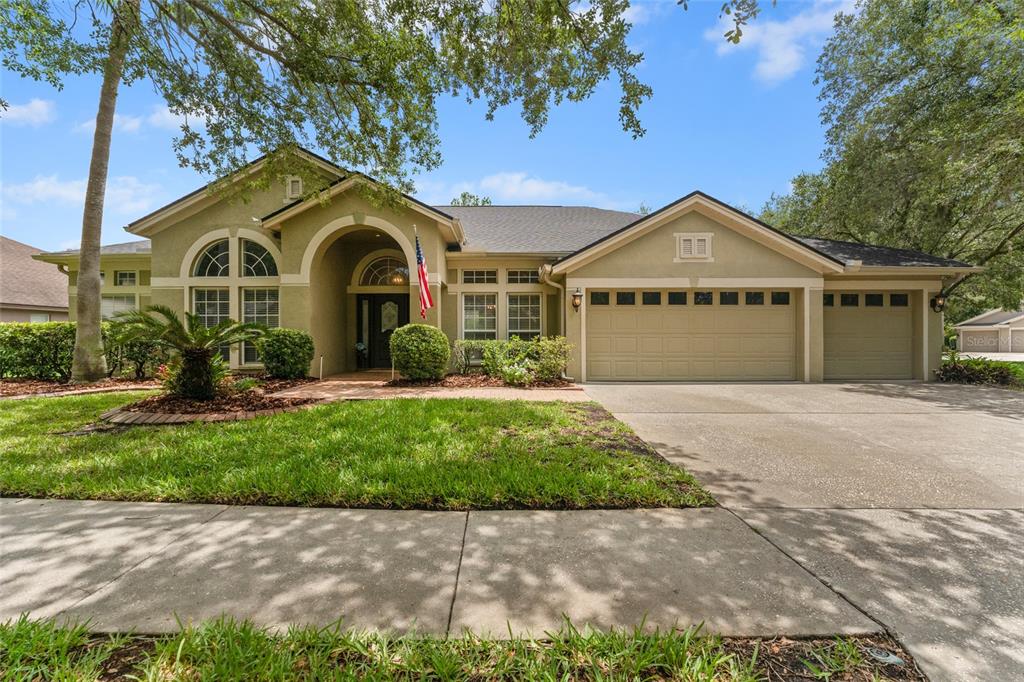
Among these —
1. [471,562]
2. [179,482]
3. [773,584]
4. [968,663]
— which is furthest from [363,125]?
[968,663]

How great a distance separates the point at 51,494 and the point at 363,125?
286 inches

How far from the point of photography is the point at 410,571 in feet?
7.23

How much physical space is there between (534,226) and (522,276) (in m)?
3.04

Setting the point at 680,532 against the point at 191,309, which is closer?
the point at 680,532

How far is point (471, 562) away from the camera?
230 centimetres

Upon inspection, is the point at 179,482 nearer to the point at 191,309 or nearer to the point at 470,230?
the point at 191,309

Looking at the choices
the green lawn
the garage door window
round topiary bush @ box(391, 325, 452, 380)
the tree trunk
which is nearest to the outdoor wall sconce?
the garage door window

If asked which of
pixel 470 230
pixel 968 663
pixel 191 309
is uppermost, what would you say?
pixel 470 230

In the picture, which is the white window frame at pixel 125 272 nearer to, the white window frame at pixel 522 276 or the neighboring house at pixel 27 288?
the neighboring house at pixel 27 288

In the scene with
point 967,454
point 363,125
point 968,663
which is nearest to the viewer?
point 968,663

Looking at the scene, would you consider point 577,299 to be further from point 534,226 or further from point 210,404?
point 210,404

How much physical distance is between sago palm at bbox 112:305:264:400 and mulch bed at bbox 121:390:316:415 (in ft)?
0.59

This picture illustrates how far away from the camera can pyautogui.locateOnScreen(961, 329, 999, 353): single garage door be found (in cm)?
3606

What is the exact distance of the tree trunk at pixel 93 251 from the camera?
9.01 metres
